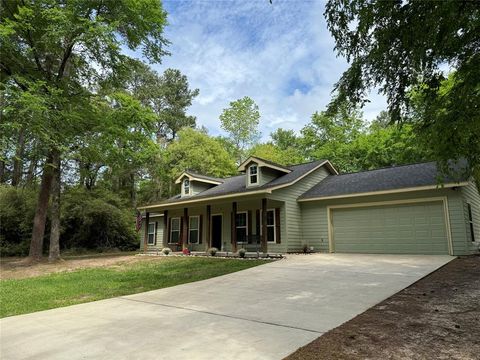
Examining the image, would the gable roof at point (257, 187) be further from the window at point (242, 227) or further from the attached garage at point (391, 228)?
the attached garage at point (391, 228)

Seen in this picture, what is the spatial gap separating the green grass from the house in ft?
11.7

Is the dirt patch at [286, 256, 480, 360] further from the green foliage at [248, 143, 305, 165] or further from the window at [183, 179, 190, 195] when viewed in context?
the green foliage at [248, 143, 305, 165]

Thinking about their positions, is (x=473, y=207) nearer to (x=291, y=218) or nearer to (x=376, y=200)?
(x=376, y=200)

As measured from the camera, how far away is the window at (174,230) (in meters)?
21.3

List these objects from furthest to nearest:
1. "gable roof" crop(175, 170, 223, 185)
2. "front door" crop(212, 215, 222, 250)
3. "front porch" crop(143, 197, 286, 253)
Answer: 1. "gable roof" crop(175, 170, 223, 185)
2. "front door" crop(212, 215, 222, 250)
3. "front porch" crop(143, 197, 286, 253)

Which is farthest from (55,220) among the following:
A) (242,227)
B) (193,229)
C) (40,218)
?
(242,227)

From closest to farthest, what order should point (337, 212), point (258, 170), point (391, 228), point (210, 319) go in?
point (210, 319) → point (391, 228) → point (337, 212) → point (258, 170)

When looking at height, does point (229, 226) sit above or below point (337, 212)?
below

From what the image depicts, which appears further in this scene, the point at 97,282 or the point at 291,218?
the point at 291,218

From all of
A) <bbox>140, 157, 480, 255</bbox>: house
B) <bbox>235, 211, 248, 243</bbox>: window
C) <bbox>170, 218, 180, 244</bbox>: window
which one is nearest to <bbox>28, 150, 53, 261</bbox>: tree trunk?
<bbox>140, 157, 480, 255</bbox>: house

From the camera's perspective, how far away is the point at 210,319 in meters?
5.39

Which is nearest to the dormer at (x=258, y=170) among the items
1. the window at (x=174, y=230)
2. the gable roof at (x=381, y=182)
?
the gable roof at (x=381, y=182)

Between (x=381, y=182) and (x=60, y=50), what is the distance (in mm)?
15208

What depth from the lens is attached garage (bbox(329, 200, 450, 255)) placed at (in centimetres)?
1270
